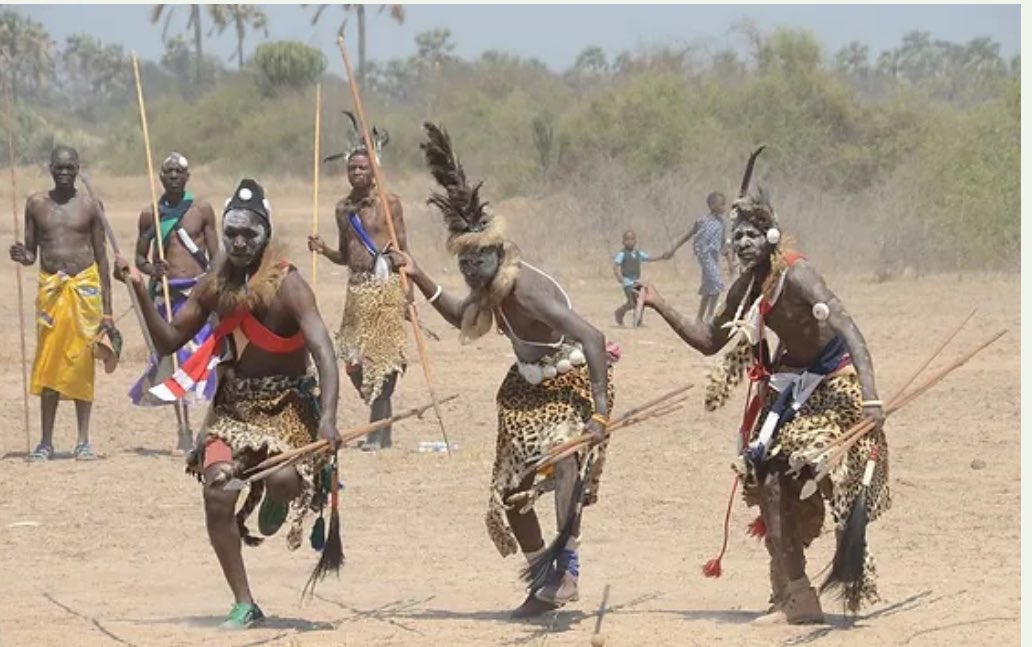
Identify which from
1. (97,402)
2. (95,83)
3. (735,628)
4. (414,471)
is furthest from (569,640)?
(95,83)

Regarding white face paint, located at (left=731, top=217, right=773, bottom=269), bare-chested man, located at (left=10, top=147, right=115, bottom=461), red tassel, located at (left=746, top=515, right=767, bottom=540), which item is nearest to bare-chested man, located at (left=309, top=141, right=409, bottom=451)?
bare-chested man, located at (left=10, top=147, right=115, bottom=461)

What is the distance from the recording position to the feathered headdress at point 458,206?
334 inches

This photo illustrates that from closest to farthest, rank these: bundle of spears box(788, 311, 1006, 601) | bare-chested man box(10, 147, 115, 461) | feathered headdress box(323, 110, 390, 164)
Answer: bundle of spears box(788, 311, 1006, 601) → feathered headdress box(323, 110, 390, 164) → bare-chested man box(10, 147, 115, 461)

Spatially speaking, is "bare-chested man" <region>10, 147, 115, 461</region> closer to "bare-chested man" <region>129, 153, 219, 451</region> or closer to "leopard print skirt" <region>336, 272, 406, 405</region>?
"bare-chested man" <region>129, 153, 219, 451</region>

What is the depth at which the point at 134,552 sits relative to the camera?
1047 centimetres

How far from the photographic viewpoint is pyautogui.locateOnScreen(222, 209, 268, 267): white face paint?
27.4 feet

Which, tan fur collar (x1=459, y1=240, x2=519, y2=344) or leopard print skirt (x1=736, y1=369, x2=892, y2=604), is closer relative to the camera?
leopard print skirt (x1=736, y1=369, x2=892, y2=604)

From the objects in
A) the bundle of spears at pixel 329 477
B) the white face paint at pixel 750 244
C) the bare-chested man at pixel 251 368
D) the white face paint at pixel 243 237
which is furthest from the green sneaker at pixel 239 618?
the white face paint at pixel 750 244

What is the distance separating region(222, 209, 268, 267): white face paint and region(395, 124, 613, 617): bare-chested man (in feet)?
1.82

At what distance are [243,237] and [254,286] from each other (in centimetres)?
20

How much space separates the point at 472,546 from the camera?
10.6 metres

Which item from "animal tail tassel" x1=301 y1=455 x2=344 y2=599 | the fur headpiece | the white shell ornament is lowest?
"animal tail tassel" x1=301 y1=455 x2=344 y2=599

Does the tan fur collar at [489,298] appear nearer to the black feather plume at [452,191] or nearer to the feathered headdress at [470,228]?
the feathered headdress at [470,228]

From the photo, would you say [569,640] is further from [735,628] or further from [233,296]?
[233,296]
